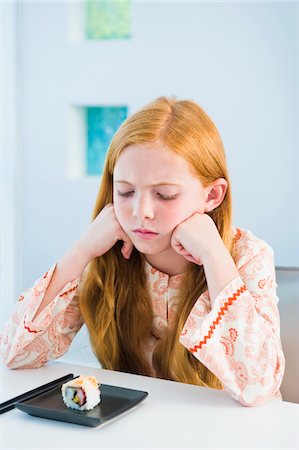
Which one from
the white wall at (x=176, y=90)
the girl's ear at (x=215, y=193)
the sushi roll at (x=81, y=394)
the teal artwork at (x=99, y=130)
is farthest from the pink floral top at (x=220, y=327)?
the teal artwork at (x=99, y=130)

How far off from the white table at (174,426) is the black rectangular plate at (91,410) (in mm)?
11

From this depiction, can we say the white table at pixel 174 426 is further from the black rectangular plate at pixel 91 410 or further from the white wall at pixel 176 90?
the white wall at pixel 176 90

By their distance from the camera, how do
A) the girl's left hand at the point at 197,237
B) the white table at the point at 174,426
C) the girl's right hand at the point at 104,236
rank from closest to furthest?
the white table at the point at 174,426
the girl's left hand at the point at 197,237
the girl's right hand at the point at 104,236

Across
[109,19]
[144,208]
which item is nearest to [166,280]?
[144,208]

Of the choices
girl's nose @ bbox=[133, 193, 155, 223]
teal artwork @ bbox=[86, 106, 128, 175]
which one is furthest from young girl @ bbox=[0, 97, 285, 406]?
teal artwork @ bbox=[86, 106, 128, 175]

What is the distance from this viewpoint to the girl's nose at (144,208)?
1.47 m

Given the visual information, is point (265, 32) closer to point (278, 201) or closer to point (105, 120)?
point (278, 201)

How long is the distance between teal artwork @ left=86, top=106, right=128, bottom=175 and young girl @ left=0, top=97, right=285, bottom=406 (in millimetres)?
2184

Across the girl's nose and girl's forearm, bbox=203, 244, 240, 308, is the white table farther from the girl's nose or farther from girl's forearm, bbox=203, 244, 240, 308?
the girl's nose

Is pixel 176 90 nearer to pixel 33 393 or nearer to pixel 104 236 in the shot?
pixel 104 236

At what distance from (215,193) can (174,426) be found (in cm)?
58

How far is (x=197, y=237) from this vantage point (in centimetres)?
151

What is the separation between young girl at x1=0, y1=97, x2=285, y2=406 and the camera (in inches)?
55.3

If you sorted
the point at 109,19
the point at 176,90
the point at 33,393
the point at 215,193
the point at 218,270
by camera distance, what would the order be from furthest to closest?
the point at 109,19
the point at 176,90
the point at 215,193
the point at 218,270
the point at 33,393
